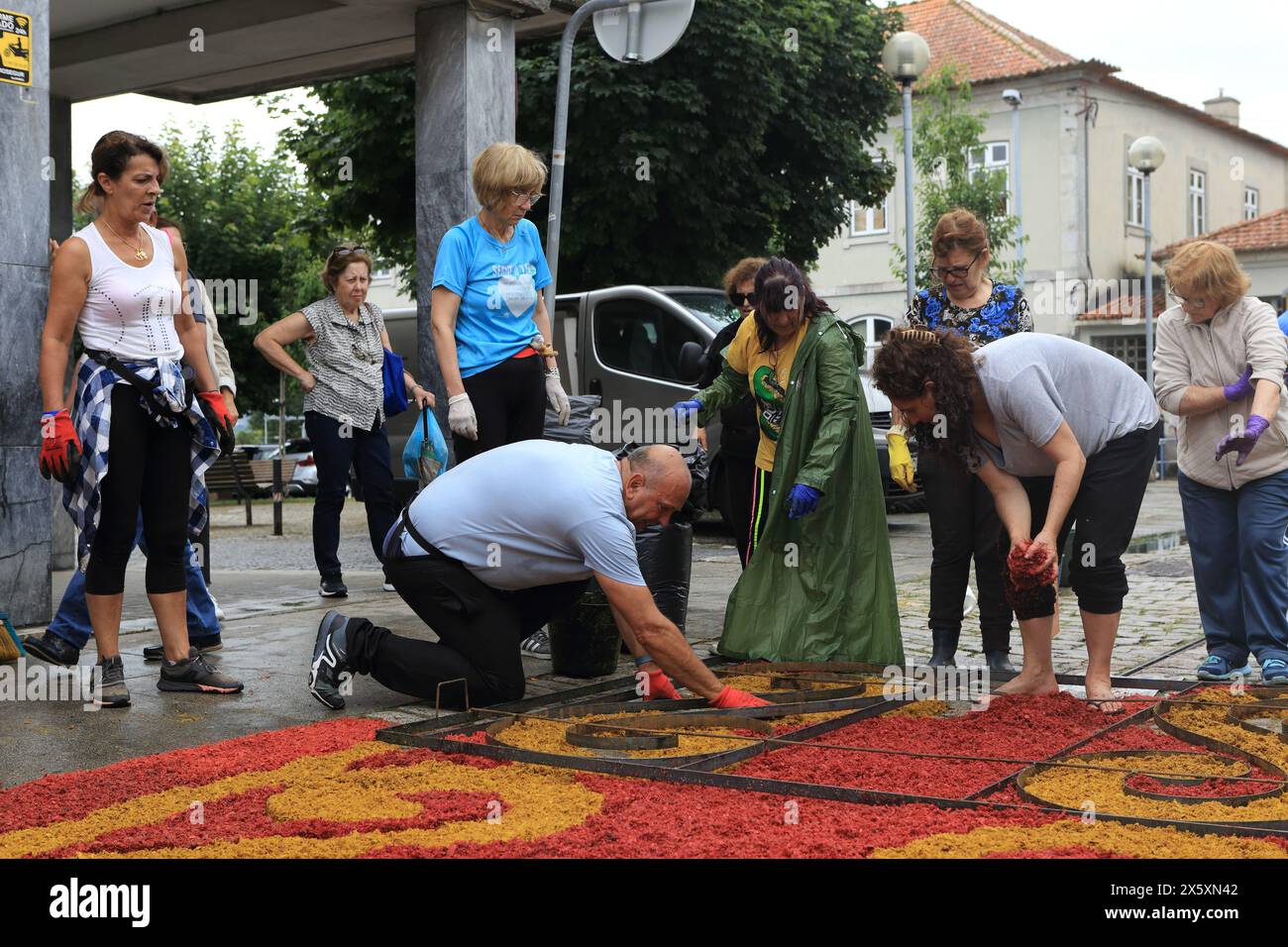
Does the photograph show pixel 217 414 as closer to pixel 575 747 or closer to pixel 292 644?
pixel 292 644

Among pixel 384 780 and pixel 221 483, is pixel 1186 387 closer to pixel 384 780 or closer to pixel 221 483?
pixel 384 780

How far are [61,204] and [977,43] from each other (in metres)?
31.1

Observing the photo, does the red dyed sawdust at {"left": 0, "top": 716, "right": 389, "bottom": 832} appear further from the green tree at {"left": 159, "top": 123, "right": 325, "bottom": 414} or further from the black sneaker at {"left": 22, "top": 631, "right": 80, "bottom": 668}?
the green tree at {"left": 159, "top": 123, "right": 325, "bottom": 414}

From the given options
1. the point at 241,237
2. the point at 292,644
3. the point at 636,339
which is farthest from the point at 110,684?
the point at 241,237

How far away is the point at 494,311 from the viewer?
239 inches

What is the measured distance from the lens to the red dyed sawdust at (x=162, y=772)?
12.3 feet

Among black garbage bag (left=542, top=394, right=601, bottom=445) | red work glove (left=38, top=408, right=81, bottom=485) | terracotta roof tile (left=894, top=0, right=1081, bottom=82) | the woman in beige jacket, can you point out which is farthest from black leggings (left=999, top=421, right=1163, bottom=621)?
terracotta roof tile (left=894, top=0, right=1081, bottom=82)

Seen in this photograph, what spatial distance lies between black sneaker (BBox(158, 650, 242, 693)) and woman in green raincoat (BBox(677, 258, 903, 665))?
6.35ft

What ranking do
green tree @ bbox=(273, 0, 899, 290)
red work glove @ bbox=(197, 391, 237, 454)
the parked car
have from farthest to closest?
green tree @ bbox=(273, 0, 899, 290) → the parked car → red work glove @ bbox=(197, 391, 237, 454)

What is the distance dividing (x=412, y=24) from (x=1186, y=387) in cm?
546

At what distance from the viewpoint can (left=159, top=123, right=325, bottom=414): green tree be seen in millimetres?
31562

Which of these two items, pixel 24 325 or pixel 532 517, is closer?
pixel 532 517

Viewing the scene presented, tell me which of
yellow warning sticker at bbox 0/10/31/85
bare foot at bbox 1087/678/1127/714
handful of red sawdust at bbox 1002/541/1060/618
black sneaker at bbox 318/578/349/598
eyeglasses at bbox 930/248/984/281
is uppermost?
yellow warning sticker at bbox 0/10/31/85
